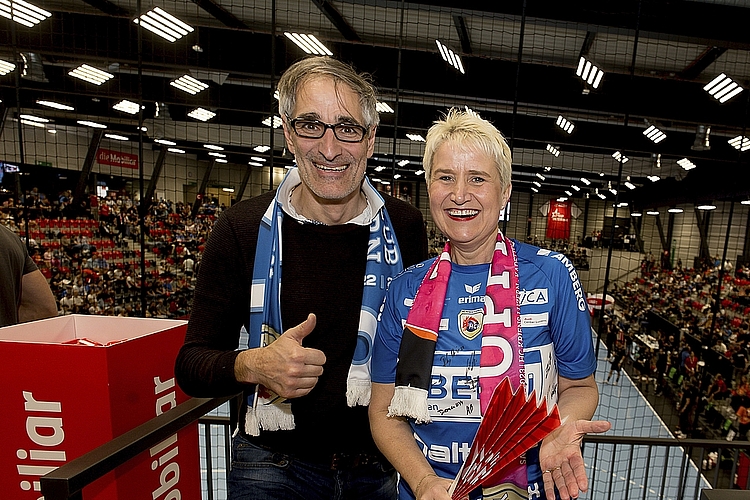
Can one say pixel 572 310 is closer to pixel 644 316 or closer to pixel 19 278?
pixel 19 278

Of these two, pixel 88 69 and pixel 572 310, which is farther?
pixel 88 69

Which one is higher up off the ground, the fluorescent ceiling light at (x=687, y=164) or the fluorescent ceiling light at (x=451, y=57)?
the fluorescent ceiling light at (x=451, y=57)

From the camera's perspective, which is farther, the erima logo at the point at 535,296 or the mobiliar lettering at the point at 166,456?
the mobiliar lettering at the point at 166,456

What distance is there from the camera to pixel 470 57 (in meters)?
5.58

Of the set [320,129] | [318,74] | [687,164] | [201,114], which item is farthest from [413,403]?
[687,164]

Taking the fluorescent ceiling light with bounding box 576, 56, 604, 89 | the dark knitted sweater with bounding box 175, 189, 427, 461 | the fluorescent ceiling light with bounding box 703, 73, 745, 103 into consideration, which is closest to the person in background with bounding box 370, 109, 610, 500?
the dark knitted sweater with bounding box 175, 189, 427, 461

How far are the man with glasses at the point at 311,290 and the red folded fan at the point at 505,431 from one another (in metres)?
0.47

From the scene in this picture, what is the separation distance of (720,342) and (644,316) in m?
2.58

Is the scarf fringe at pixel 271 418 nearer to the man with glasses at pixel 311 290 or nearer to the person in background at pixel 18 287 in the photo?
the man with glasses at pixel 311 290

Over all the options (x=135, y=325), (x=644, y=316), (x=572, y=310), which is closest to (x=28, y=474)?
(x=135, y=325)

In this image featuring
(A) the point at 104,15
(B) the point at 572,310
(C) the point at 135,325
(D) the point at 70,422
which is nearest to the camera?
(B) the point at 572,310

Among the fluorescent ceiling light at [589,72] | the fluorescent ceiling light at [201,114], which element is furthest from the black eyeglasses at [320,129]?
the fluorescent ceiling light at [201,114]

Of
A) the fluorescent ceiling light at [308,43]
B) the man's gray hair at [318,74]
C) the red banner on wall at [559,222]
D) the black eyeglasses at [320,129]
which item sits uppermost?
the fluorescent ceiling light at [308,43]

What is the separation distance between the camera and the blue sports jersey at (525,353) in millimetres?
1100
